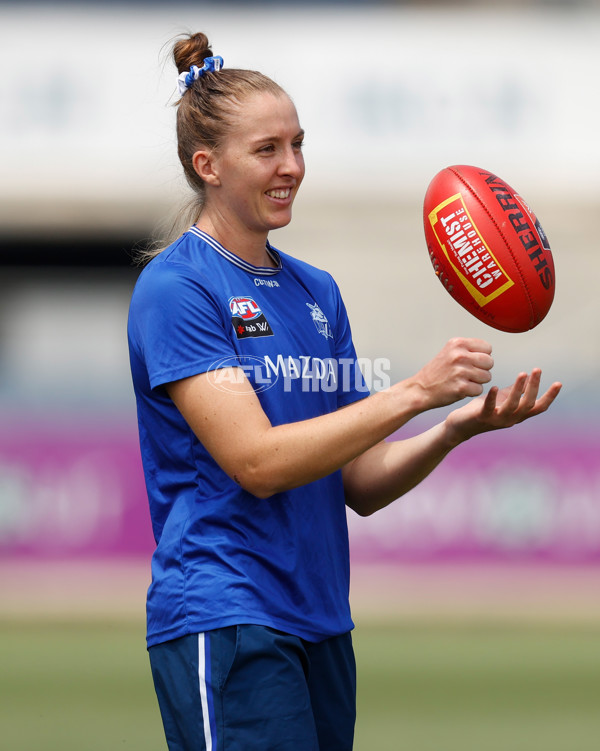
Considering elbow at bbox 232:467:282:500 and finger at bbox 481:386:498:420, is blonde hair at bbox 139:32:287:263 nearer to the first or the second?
elbow at bbox 232:467:282:500

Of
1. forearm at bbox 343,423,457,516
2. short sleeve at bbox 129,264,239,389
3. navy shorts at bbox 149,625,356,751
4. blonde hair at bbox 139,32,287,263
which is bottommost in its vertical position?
navy shorts at bbox 149,625,356,751

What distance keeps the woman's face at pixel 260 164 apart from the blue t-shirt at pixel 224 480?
10cm

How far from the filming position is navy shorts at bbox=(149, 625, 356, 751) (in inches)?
86.1

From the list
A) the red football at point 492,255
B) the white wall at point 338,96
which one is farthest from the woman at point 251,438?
the white wall at point 338,96

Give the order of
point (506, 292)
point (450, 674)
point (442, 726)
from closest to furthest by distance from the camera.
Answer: point (506, 292)
point (442, 726)
point (450, 674)

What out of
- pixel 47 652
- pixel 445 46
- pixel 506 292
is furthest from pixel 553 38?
pixel 506 292

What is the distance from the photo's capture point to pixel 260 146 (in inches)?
96.1

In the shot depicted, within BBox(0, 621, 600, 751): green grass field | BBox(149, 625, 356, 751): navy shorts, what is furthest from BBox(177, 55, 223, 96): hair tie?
BBox(0, 621, 600, 751): green grass field

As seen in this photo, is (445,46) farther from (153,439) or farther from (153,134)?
(153,439)

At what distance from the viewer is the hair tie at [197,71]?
2619mm

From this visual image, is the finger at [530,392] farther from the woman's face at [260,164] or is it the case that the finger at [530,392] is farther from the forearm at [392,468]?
the woman's face at [260,164]

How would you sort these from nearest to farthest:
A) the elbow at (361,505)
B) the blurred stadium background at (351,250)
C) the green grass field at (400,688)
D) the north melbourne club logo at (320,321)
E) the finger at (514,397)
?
1. the finger at (514,397)
2. the north melbourne club logo at (320,321)
3. the elbow at (361,505)
4. the green grass field at (400,688)
5. the blurred stadium background at (351,250)

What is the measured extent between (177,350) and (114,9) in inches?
352

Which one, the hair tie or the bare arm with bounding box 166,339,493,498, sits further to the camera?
the hair tie
